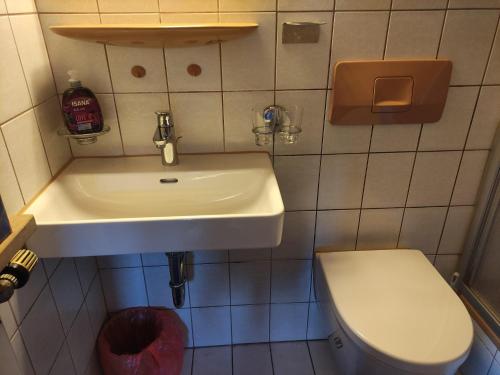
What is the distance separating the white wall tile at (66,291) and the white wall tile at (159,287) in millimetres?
264

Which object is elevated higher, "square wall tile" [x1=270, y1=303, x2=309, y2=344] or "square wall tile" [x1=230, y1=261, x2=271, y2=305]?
"square wall tile" [x1=230, y1=261, x2=271, y2=305]

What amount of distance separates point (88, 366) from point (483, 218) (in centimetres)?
147

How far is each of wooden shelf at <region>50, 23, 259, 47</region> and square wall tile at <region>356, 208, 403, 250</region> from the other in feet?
2.55

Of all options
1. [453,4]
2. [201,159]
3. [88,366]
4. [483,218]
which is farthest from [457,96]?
[88,366]

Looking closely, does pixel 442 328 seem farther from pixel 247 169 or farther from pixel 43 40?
pixel 43 40

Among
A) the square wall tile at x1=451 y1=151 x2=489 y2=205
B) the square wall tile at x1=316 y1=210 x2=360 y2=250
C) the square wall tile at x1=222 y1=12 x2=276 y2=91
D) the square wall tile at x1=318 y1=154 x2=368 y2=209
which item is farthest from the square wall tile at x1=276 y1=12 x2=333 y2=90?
the square wall tile at x1=451 y1=151 x2=489 y2=205

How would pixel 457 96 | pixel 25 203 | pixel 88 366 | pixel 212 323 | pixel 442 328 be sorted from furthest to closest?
1. pixel 212 323
2. pixel 88 366
3. pixel 457 96
4. pixel 442 328
5. pixel 25 203

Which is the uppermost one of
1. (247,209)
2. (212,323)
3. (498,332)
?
(247,209)

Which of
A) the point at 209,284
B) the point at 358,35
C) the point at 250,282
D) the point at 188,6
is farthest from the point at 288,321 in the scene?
the point at 188,6

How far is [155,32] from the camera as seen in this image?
893 millimetres

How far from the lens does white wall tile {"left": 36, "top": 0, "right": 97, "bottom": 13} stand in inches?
39.8

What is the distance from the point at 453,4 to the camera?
106 centimetres

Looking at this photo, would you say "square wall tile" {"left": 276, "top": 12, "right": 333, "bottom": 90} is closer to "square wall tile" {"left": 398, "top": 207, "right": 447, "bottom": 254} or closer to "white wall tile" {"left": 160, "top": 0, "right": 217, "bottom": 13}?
"white wall tile" {"left": 160, "top": 0, "right": 217, "bottom": 13}

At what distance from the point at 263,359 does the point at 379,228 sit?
0.71 m
